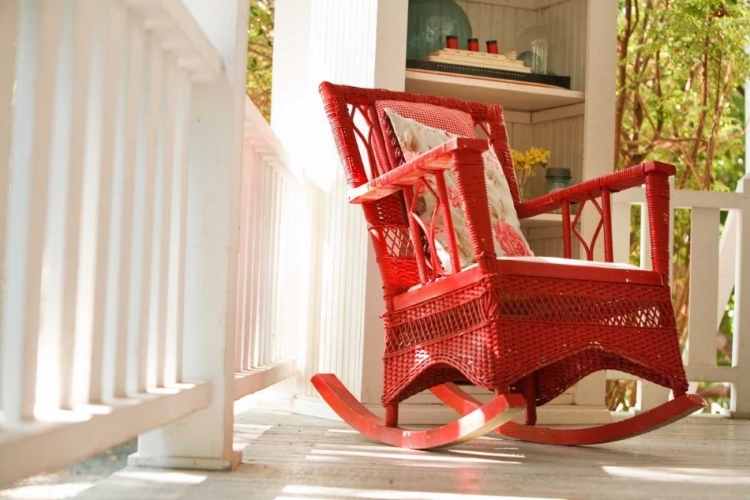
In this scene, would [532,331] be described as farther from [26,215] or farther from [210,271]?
[26,215]

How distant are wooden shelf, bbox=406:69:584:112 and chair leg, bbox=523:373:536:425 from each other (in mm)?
1024

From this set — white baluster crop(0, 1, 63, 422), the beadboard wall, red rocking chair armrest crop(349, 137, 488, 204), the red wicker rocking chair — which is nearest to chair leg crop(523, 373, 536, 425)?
the red wicker rocking chair

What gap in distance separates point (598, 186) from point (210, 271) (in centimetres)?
111

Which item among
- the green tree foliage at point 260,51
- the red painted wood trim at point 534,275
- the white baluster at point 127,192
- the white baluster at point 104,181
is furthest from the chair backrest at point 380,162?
the green tree foliage at point 260,51

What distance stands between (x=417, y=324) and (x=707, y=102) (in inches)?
150

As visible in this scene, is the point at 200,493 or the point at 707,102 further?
the point at 707,102

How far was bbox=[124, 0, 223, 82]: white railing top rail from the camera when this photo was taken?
4.36 feet

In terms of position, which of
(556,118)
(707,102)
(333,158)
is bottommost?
(333,158)

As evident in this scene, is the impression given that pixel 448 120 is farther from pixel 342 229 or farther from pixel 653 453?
pixel 653 453

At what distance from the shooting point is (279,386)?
3412mm

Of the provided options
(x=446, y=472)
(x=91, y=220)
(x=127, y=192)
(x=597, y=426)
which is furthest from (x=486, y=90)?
(x=91, y=220)

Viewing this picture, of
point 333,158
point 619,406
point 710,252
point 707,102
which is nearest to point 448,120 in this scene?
point 333,158

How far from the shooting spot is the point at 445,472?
1782 mm

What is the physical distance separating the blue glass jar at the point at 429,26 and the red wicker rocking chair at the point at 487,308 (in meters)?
0.64
